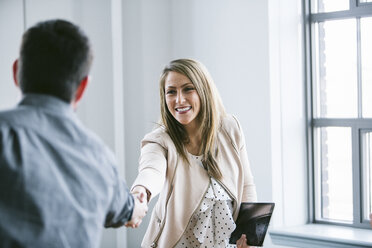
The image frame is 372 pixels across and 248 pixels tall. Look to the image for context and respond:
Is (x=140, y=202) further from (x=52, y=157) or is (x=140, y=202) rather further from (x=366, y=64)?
(x=366, y=64)

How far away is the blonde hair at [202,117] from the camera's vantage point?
2.41 metres

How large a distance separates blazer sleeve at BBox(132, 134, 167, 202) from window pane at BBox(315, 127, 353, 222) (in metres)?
1.69

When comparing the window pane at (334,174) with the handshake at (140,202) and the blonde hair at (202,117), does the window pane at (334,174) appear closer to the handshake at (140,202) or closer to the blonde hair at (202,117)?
the blonde hair at (202,117)

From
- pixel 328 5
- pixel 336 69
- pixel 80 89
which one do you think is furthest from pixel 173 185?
pixel 328 5

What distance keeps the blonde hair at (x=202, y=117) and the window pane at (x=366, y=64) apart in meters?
1.46

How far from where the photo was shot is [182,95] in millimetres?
2396

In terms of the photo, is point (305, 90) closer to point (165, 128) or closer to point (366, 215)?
point (366, 215)

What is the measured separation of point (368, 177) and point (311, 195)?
40 cm

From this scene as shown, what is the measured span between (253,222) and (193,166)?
0.36m

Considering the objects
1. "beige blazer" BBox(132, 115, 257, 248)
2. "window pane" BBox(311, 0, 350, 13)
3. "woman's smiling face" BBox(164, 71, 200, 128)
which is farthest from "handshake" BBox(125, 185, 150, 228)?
"window pane" BBox(311, 0, 350, 13)

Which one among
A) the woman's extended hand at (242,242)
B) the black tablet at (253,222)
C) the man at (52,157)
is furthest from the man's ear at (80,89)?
the woman's extended hand at (242,242)

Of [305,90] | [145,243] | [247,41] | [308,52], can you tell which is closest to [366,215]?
[305,90]

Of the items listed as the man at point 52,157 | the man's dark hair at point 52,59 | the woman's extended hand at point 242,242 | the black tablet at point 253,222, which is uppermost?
the man's dark hair at point 52,59

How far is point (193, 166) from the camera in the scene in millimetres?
2393
